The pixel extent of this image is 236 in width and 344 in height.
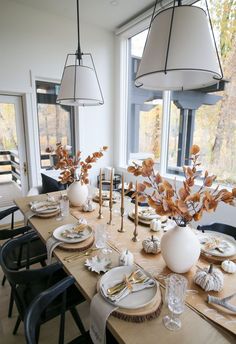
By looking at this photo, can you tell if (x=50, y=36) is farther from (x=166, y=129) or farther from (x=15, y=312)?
(x=15, y=312)

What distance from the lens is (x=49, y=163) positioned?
3889 mm

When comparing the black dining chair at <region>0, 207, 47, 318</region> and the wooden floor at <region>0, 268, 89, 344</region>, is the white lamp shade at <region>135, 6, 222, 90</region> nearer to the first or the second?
the black dining chair at <region>0, 207, 47, 318</region>

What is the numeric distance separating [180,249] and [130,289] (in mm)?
330

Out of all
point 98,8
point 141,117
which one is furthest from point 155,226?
point 98,8

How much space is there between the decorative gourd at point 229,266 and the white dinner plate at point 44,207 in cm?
142

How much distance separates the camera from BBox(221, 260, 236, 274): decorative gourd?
47.5 inches

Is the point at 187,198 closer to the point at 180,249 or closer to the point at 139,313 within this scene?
the point at 180,249

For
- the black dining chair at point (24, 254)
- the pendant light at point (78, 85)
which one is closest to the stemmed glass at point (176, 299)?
the black dining chair at point (24, 254)

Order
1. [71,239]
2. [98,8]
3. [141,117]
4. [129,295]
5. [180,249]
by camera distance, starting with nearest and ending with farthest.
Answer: [129,295] < [180,249] < [71,239] < [98,8] < [141,117]

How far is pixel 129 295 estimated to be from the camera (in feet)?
3.29

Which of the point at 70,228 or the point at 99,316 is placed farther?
the point at 70,228

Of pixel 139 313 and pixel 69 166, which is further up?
pixel 69 166

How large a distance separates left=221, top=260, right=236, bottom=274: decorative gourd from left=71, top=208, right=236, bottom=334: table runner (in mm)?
23

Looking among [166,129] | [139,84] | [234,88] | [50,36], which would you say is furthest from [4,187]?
[234,88]
